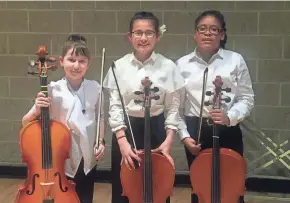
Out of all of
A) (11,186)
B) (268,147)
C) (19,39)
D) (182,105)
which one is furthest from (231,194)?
(19,39)

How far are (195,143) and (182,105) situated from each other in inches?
8.3

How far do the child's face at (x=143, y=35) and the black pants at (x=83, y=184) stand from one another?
624 mm

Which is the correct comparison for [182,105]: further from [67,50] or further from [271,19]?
[271,19]

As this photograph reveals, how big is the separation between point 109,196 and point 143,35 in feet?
5.15

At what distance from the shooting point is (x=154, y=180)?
2.20m

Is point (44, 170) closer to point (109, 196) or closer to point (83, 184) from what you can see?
point (83, 184)

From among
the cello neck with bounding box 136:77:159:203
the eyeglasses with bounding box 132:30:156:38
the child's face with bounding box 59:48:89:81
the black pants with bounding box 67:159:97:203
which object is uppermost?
the eyeglasses with bounding box 132:30:156:38

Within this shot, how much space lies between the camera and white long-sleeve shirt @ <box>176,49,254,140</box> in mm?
2314

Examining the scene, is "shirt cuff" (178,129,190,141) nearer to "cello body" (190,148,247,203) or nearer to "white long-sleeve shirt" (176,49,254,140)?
"white long-sleeve shirt" (176,49,254,140)

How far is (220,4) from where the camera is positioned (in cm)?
348

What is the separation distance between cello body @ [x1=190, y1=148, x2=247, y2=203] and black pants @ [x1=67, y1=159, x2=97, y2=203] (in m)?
0.52

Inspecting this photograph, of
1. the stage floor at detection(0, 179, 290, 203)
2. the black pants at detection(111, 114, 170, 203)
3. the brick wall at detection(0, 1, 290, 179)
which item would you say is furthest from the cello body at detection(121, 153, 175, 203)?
the brick wall at detection(0, 1, 290, 179)

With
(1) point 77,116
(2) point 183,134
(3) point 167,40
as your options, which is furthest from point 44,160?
(3) point 167,40

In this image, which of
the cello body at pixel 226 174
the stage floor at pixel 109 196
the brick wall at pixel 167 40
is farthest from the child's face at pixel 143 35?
the stage floor at pixel 109 196
